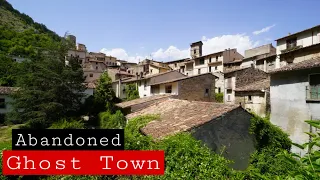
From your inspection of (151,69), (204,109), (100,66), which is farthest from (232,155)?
(100,66)

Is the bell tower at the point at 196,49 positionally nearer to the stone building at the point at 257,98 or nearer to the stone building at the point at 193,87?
the stone building at the point at 193,87

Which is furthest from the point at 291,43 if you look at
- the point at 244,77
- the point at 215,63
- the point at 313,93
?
the point at 313,93

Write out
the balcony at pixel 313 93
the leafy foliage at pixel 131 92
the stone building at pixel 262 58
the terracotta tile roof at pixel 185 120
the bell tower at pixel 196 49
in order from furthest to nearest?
1. the bell tower at pixel 196 49
2. the leafy foliage at pixel 131 92
3. the stone building at pixel 262 58
4. the balcony at pixel 313 93
5. the terracotta tile roof at pixel 185 120

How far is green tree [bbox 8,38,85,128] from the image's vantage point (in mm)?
25797

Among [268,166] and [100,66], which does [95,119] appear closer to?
[268,166]

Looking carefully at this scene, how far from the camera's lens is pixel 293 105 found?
46.7 feet

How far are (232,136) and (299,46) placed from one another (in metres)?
24.1

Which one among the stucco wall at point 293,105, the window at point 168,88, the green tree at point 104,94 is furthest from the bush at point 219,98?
the stucco wall at point 293,105

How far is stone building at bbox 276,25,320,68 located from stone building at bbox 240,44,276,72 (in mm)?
1620

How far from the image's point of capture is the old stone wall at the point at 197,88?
24.5 metres

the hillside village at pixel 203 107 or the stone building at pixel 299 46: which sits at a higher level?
the stone building at pixel 299 46

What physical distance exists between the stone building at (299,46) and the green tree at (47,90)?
2629 cm

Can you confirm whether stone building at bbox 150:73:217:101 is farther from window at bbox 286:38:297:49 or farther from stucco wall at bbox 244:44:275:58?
stucco wall at bbox 244:44:275:58

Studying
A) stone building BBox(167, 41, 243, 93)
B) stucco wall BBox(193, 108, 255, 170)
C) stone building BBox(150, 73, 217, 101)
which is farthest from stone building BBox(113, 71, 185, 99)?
stucco wall BBox(193, 108, 255, 170)
